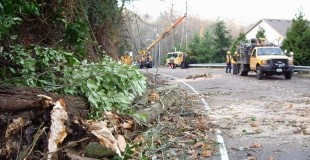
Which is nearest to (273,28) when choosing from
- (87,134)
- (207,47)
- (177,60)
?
(207,47)

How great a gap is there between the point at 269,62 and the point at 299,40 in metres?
8.86

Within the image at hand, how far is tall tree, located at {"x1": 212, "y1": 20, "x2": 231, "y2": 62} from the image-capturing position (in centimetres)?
4688

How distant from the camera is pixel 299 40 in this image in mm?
30062

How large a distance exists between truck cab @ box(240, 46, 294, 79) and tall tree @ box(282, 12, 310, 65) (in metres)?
6.38

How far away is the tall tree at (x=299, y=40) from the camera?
97.7ft

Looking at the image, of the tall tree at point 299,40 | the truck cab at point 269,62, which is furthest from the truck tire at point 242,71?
the tall tree at point 299,40

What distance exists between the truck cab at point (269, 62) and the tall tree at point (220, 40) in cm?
2179

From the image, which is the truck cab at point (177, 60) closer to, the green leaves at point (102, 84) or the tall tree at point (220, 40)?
the tall tree at point (220, 40)

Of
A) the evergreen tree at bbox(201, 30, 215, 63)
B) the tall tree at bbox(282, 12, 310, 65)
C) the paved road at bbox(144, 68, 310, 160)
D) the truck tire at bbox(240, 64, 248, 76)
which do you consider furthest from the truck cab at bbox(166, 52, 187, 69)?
the paved road at bbox(144, 68, 310, 160)

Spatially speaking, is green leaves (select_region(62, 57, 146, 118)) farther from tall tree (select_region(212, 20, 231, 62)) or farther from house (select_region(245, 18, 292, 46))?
house (select_region(245, 18, 292, 46))

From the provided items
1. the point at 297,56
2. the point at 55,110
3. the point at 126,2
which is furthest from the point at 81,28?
the point at 297,56

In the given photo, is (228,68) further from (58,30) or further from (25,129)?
(25,129)

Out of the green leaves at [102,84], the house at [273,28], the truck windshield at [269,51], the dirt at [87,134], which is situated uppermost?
the house at [273,28]

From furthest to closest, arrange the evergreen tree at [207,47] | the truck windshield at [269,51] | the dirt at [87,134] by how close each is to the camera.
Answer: the evergreen tree at [207,47] → the truck windshield at [269,51] → the dirt at [87,134]
